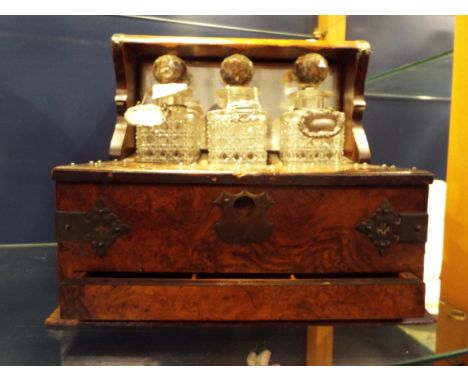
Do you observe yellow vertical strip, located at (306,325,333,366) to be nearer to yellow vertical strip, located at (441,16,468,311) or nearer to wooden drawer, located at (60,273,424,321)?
wooden drawer, located at (60,273,424,321)

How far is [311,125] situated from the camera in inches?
33.8

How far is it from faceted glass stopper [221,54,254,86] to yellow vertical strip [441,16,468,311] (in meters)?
0.46

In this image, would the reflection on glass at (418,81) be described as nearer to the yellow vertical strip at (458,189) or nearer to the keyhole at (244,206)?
the yellow vertical strip at (458,189)

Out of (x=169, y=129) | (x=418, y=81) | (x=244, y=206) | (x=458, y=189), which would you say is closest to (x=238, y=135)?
(x=169, y=129)

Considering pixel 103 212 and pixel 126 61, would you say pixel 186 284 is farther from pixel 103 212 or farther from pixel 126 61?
pixel 126 61

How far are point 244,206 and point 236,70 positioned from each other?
40 centimetres

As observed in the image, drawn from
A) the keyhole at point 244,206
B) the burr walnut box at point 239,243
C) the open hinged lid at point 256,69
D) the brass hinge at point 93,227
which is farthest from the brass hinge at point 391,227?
the brass hinge at point 93,227

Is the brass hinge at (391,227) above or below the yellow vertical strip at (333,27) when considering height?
below

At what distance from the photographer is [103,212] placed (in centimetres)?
67

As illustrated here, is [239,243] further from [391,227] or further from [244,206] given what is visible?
[391,227]

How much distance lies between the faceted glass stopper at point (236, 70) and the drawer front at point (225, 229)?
380mm

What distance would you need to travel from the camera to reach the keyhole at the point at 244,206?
67cm

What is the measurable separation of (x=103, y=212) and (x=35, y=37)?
737 mm
